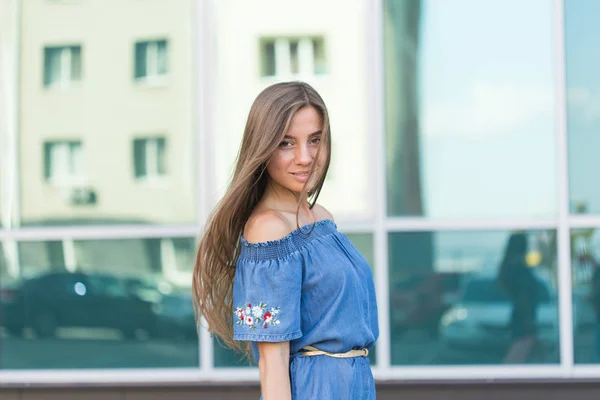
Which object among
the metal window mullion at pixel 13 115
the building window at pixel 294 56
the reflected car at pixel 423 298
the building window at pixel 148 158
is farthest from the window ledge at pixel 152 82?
the reflected car at pixel 423 298

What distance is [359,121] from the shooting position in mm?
5273

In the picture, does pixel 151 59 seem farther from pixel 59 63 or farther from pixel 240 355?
pixel 240 355

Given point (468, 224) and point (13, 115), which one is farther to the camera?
point (13, 115)

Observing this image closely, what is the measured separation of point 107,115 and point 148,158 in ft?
1.17

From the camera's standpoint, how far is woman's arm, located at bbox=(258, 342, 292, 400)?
211cm

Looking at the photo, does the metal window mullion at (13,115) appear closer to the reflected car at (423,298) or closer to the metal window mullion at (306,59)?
the metal window mullion at (306,59)

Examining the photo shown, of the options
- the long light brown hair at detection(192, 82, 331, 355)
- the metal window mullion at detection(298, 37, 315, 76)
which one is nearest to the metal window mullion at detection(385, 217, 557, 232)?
the metal window mullion at detection(298, 37, 315, 76)

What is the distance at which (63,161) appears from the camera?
5434 mm

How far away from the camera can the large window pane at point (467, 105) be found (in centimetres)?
521

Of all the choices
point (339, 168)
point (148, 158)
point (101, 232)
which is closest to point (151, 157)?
point (148, 158)

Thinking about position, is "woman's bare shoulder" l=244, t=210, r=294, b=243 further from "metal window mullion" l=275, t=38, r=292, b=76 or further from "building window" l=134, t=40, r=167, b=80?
"building window" l=134, t=40, r=167, b=80

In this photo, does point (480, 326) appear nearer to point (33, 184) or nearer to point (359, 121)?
point (359, 121)

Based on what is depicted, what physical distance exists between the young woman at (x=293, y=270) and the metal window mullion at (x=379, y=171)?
289 centimetres

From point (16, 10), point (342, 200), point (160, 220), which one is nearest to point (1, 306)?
point (160, 220)
